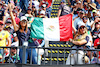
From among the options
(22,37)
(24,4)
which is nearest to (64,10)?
(24,4)

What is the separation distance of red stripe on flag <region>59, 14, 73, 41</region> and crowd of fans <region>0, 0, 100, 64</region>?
296 millimetres

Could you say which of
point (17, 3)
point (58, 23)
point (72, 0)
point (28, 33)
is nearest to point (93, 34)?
point (58, 23)

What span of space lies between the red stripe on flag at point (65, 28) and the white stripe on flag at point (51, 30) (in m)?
0.17

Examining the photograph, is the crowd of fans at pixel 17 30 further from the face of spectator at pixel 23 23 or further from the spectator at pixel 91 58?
the spectator at pixel 91 58

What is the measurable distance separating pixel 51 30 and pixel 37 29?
0.53 m

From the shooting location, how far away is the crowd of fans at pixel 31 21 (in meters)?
8.61

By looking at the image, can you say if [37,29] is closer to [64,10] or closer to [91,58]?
[91,58]

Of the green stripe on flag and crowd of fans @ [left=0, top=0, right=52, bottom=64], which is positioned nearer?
crowd of fans @ [left=0, top=0, right=52, bottom=64]

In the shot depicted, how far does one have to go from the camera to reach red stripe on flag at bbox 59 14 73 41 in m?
10.0

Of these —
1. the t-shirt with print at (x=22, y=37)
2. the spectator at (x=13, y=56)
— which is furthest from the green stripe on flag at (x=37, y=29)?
the spectator at (x=13, y=56)

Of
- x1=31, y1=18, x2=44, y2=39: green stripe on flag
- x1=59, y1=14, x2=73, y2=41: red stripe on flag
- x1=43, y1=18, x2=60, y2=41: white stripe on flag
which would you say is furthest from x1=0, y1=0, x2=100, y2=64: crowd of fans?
x1=43, y1=18, x2=60, y2=41: white stripe on flag

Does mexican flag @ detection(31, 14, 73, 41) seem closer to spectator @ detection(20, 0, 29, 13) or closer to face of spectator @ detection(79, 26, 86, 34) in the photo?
face of spectator @ detection(79, 26, 86, 34)

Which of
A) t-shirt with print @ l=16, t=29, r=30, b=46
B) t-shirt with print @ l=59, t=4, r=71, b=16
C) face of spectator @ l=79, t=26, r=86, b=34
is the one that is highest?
t-shirt with print @ l=59, t=4, r=71, b=16

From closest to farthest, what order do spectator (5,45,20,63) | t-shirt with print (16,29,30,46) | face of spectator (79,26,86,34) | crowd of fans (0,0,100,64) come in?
1. spectator (5,45,20,63)
2. crowd of fans (0,0,100,64)
3. face of spectator (79,26,86,34)
4. t-shirt with print (16,29,30,46)
